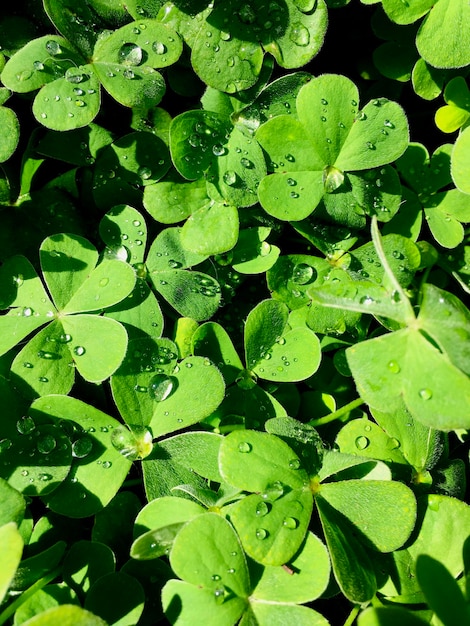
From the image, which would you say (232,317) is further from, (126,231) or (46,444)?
(46,444)

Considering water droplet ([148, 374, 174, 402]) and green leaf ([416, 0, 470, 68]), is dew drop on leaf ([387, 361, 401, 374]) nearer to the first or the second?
water droplet ([148, 374, 174, 402])

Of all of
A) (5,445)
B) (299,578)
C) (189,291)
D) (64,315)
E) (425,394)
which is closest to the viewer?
(425,394)

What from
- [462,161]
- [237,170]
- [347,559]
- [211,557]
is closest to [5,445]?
[211,557]

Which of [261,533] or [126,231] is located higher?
[126,231]

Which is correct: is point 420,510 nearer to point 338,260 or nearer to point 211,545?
point 211,545

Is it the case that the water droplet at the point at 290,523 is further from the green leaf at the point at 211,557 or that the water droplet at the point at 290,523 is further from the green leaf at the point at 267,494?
the green leaf at the point at 211,557

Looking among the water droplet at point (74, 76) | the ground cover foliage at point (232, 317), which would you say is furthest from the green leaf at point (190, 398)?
the water droplet at point (74, 76)

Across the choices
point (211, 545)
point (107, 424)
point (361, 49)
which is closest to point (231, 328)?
point (107, 424)
